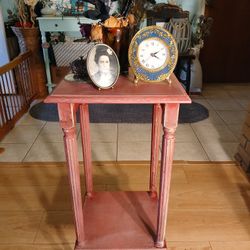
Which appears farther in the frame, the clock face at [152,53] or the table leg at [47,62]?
the table leg at [47,62]

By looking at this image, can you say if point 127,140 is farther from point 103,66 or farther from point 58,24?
point 58,24

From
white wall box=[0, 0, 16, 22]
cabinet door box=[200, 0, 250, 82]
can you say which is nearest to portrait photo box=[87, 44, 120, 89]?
white wall box=[0, 0, 16, 22]

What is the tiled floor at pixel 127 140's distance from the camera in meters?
2.08

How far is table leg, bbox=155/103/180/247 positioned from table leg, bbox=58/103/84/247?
1.03ft

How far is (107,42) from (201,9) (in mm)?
3027

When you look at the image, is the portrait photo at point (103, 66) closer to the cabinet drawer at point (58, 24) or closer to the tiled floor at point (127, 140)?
the tiled floor at point (127, 140)

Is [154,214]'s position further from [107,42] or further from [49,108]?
[49,108]

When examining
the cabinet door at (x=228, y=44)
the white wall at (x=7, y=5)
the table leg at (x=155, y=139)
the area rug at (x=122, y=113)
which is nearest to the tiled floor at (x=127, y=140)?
the area rug at (x=122, y=113)

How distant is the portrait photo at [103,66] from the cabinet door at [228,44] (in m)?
3.20

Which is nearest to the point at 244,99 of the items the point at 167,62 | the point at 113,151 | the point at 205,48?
the point at 205,48

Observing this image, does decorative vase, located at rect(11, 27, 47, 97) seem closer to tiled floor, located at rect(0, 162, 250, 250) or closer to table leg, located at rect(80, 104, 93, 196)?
tiled floor, located at rect(0, 162, 250, 250)

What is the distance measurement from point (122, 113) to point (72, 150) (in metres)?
1.95

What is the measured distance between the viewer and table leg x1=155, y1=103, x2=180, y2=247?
88cm

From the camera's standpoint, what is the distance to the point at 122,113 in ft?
9.39
